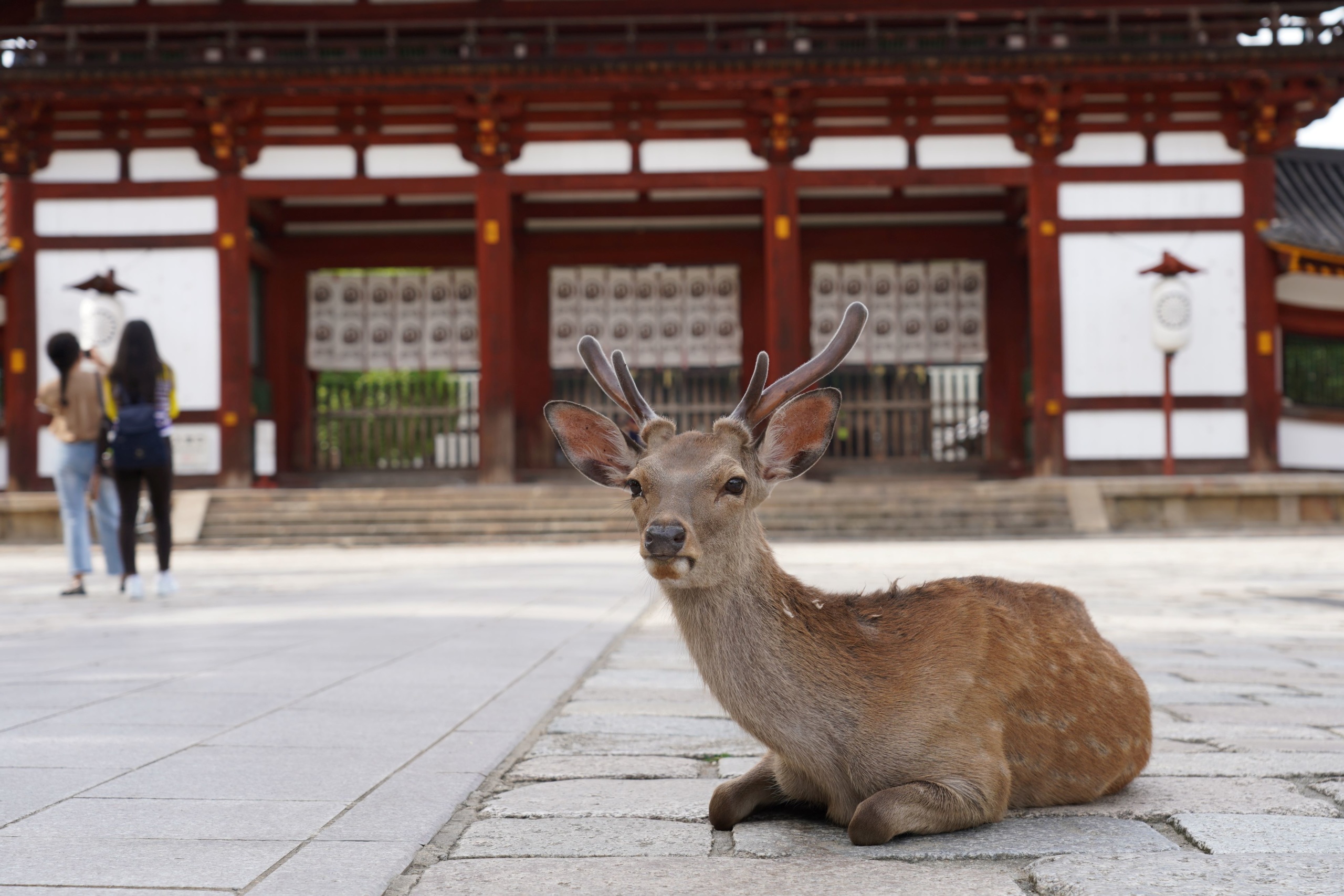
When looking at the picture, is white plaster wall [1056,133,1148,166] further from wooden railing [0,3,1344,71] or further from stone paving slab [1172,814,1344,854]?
stone paving slab [1172,814,1344,854]

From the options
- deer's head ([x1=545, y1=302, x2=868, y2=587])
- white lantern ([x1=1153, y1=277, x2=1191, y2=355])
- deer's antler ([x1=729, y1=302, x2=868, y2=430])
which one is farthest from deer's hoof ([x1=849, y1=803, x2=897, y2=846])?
white lantern ([x1=1153, y1=277, x2=1191, y2=355])

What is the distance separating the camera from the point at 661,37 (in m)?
16.3

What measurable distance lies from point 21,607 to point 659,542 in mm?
6596

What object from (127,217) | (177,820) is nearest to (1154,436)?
(127,217)

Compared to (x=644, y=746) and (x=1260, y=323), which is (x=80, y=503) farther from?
(x=1260, y=323)

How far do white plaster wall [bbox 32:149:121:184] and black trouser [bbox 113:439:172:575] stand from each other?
9565 millimetres

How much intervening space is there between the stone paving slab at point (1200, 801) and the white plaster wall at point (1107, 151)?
46.9 ft

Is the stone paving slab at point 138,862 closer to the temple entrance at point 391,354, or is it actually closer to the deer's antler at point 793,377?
the deer's antler at point 793,377

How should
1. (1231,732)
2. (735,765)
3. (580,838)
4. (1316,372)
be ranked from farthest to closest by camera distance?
(1316,372) → (1231,732) → (735,765) → (580,838)

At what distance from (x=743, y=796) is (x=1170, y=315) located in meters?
14.5

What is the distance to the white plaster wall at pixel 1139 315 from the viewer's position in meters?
15.7

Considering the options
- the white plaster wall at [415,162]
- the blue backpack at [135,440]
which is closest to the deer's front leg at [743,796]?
the blue backpack at [135,440]

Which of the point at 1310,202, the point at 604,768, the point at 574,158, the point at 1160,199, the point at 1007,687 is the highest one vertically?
the point at 574,158

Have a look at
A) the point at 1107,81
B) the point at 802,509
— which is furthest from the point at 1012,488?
the point at 1107,81
